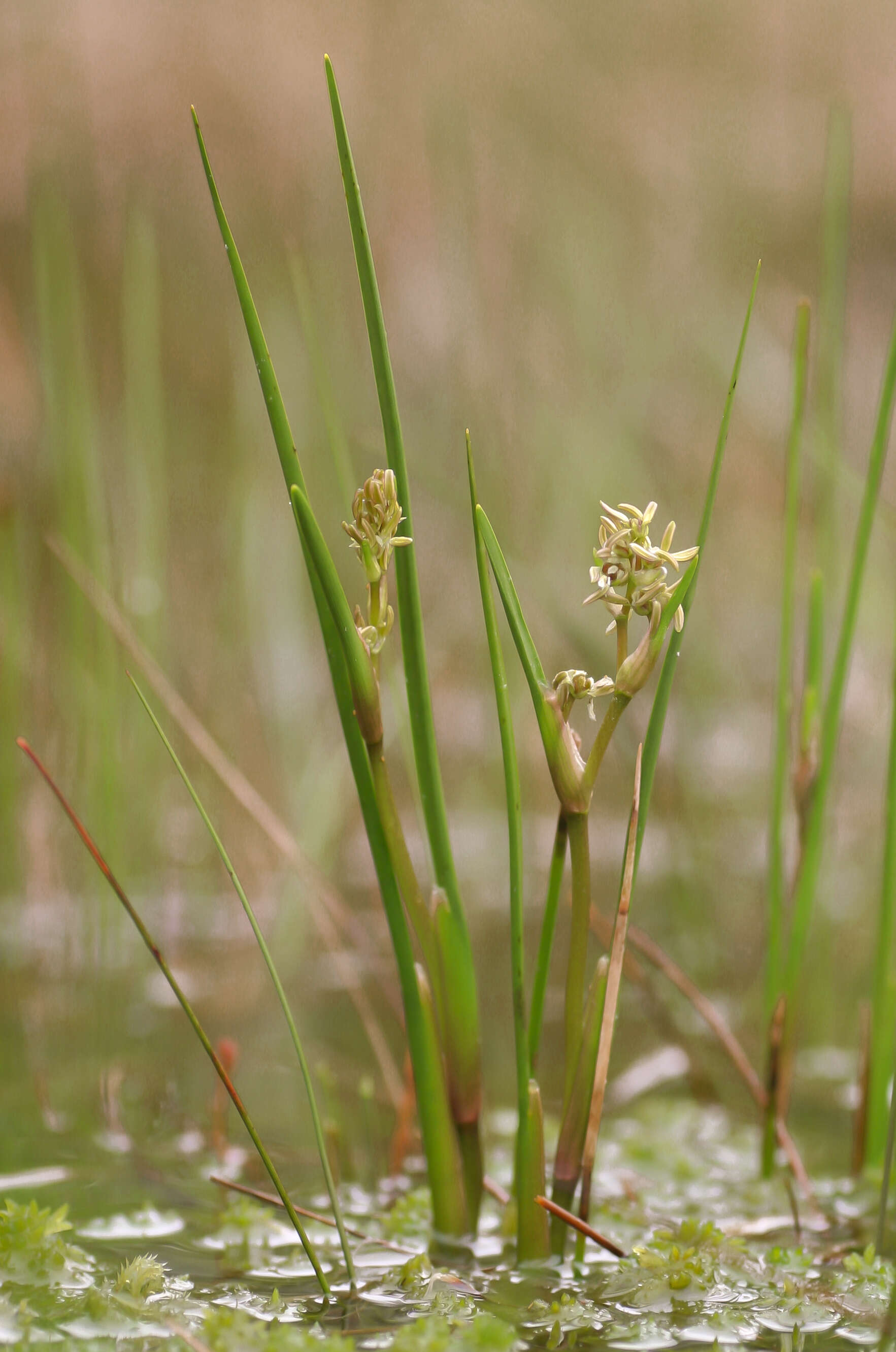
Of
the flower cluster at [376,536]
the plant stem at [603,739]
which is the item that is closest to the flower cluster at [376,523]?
the flower cluster at [376,536]

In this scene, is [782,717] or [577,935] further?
[782,717]

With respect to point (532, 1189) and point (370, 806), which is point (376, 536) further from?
point (532, 1189)

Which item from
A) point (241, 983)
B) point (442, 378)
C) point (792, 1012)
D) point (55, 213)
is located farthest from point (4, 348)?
point (792, 1012)

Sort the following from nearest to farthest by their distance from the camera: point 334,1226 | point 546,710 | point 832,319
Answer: point 546,710 < point 334,1226 < point 832,319

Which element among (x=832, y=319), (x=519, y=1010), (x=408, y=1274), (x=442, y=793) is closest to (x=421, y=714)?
(x=442, y=793)

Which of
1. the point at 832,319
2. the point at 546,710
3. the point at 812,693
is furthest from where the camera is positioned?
the point at 832,319

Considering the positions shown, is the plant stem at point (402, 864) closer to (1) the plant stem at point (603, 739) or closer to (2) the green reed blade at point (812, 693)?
(1) the plant stem at point (603, 739)
